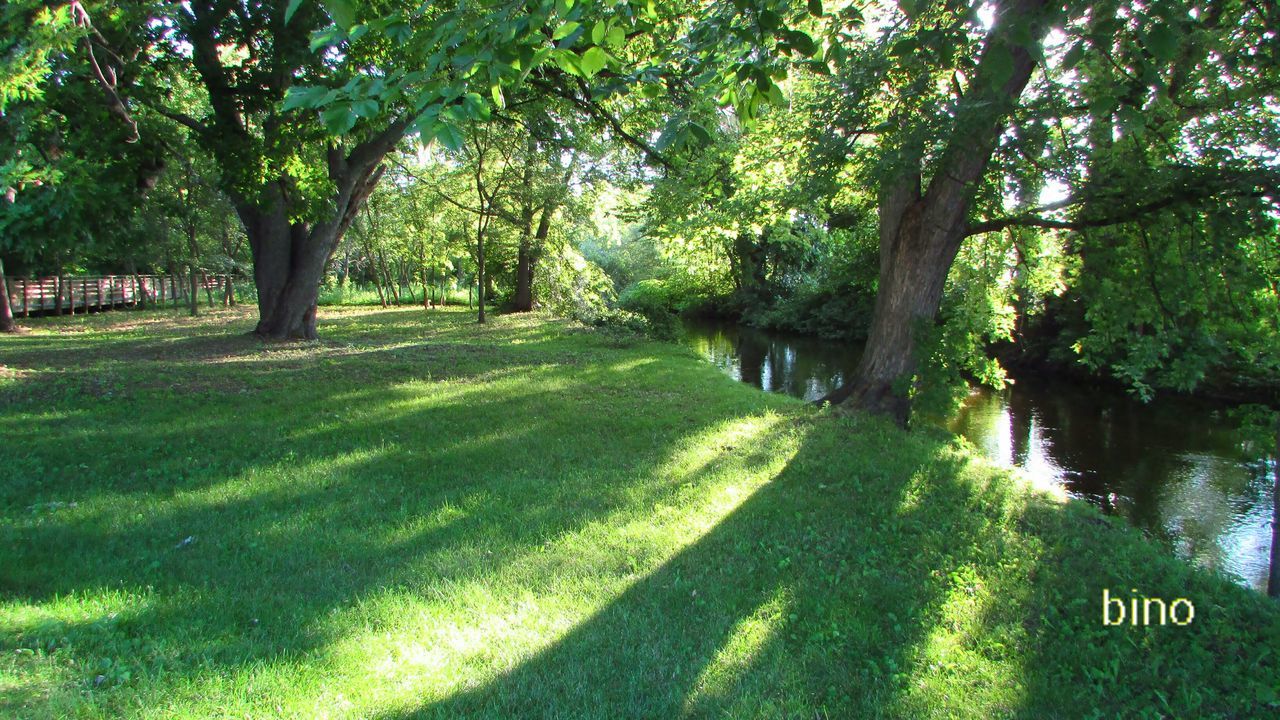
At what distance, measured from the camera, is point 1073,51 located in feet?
10.2

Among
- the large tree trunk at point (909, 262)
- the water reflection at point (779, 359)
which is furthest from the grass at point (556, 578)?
the water reflection at point (779, 359)

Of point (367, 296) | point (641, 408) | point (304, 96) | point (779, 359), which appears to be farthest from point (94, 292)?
point (304, 96)

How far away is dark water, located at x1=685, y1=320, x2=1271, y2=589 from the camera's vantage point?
8086 millimetres

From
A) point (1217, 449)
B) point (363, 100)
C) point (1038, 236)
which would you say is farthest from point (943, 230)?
point (363, 100)

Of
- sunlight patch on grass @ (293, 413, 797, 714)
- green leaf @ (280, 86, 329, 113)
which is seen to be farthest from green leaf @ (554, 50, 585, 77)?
sunlight patch on grass @ (293, 413, 797, 714)

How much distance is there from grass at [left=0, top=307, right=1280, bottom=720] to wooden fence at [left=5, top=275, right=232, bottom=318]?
20.9 meters

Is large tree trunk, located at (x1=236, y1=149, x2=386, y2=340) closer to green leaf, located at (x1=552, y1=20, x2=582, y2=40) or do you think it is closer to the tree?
the tree

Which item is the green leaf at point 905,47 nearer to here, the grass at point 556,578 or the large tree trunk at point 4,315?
the grass at point 556,578

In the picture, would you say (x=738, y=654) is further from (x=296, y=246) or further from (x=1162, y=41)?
(x=296, y=246)

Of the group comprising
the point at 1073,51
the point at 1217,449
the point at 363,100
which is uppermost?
the point at 1073,51

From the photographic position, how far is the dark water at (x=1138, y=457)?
809 centimetres

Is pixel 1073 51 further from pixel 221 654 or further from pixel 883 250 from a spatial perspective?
pixel 883 250

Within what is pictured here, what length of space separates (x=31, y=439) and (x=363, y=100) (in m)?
6.45

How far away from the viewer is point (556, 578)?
413 centimetres
